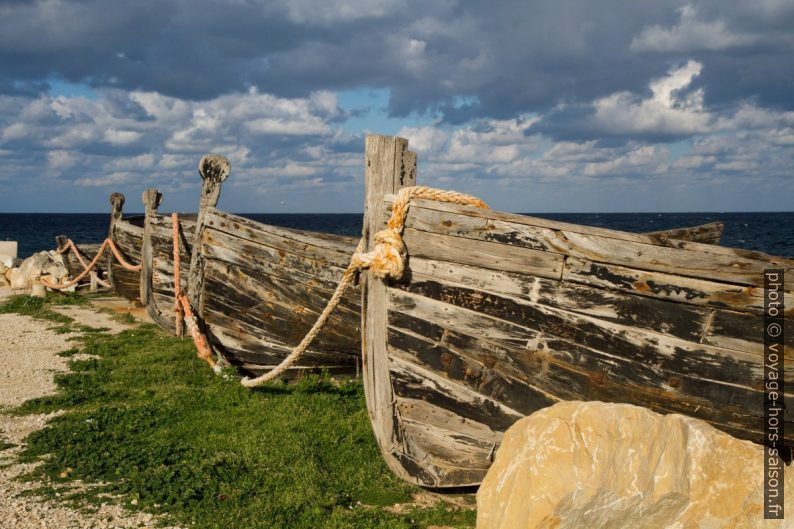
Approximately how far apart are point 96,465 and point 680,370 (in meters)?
4.55

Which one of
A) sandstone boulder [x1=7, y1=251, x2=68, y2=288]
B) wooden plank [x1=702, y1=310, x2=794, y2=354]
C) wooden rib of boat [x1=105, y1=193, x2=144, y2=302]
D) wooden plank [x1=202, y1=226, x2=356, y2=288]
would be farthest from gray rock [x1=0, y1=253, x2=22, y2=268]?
wooden plank [x1=702, y1=310, x2=794, y2=354]

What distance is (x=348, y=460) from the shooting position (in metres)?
5.66

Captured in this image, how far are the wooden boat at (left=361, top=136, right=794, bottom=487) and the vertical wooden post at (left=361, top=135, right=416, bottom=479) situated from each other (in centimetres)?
1

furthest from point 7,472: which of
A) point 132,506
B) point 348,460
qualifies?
point 348,460

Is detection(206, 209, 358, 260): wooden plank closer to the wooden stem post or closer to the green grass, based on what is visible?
the wooden stem post

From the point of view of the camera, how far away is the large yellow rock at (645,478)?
12.2ft

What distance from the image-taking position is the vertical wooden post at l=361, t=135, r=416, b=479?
5031 mm

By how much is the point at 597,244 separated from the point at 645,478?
138cm

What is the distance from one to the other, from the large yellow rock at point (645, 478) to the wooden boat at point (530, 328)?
226 millimetres

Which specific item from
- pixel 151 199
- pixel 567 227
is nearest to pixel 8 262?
pixel 151 199

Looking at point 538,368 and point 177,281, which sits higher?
point 177,281

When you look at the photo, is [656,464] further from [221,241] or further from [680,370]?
[221,241]

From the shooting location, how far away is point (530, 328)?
14.2ft

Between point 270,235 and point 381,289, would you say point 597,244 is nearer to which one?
point 381,289
